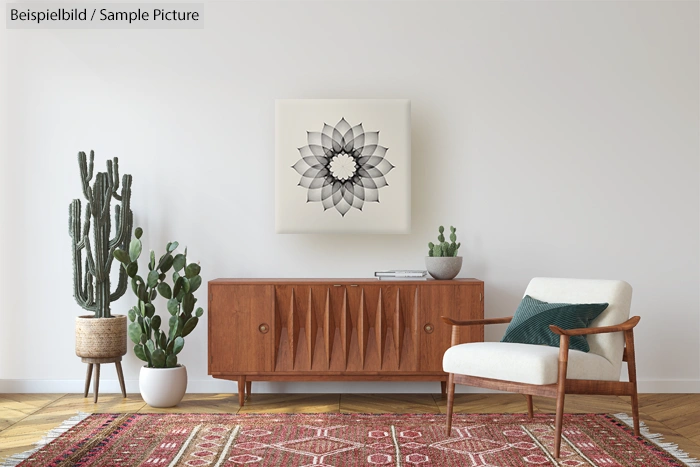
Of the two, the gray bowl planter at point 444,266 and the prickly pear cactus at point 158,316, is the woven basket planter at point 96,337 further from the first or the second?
the gray bowl planter at point 444,266

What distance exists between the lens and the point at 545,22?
16.1 feet

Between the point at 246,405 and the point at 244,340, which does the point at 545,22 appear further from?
the point at 246,405

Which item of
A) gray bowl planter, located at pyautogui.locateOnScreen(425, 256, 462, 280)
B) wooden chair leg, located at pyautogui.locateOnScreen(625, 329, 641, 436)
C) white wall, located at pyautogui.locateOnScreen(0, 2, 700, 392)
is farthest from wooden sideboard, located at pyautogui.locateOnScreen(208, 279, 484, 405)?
wooden chair leg, located at pyautogui.locateOnScreen(625, 329, 641, 436)

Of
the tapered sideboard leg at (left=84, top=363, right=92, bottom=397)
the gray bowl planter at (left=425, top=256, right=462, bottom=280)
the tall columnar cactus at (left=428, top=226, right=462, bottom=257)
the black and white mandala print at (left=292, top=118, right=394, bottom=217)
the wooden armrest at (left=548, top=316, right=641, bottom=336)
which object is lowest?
the tapered sideboard leg at (left=84, top=363, right=92, bottom=397)

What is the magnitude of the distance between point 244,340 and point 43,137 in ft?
6.57

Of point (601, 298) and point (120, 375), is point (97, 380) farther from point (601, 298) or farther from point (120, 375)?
point (601, 298)

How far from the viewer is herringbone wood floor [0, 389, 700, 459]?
410 centimetres

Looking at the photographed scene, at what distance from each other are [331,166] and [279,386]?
59.5 inches

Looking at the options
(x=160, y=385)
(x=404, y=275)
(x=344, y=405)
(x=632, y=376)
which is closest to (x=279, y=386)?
(x=344, y=405)

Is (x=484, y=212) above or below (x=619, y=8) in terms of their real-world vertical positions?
below

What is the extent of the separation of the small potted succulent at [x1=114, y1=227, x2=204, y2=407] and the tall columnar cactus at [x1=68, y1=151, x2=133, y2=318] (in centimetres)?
27

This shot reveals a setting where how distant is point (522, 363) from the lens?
11.0 ft

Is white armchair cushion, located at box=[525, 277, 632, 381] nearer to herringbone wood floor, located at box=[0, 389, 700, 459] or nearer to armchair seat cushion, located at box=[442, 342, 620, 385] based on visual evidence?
armchair seat cushion, located at box=[442, 342, 620, 385]

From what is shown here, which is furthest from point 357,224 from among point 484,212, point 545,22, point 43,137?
point 43,137
